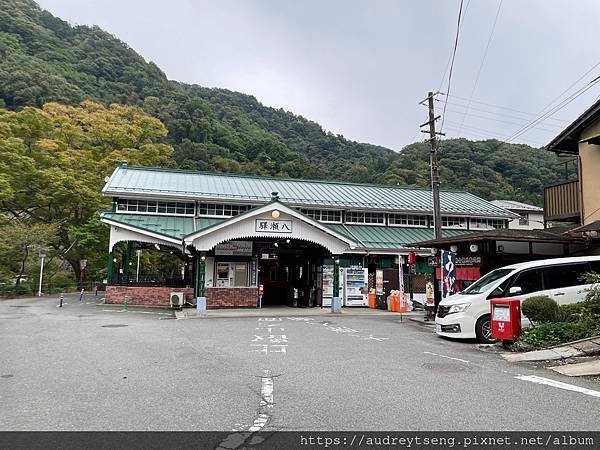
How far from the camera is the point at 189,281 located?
1021 inches

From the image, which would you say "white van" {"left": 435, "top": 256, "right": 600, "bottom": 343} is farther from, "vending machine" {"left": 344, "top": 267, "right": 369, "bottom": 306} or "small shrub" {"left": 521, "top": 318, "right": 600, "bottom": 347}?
"vending machine" {"left": 344, "top": 267, "right": 369, "bottom": 306}

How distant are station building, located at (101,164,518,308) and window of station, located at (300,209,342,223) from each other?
0.06 meters

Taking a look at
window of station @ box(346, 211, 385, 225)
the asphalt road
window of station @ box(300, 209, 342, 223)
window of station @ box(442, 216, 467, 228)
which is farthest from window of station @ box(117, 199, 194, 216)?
window of station @ box(442, 216, 467, 228)

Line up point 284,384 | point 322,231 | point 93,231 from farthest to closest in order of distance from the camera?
point 93,231 → point 322,231 → point 284,384

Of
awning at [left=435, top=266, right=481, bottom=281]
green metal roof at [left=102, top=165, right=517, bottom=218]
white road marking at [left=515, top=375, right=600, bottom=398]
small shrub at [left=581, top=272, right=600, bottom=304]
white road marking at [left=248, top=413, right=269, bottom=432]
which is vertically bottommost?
white road marking at [left=515, top=375, right=600, bottom=398]

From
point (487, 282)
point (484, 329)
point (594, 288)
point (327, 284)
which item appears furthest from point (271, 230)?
point (594, 288)

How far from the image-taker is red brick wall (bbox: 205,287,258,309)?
22312mm

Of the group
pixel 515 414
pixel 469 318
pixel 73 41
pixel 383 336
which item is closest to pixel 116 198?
pixel 383 336

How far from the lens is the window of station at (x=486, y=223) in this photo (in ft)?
104

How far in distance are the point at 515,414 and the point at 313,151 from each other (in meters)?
77.6

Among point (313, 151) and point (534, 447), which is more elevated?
point (313, 151)

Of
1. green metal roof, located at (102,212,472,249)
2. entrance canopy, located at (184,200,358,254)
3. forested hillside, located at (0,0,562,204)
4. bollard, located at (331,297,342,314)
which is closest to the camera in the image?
entrance canopy, located at (184,200,358,254)

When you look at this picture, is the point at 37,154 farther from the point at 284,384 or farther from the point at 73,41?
the point at 73,41

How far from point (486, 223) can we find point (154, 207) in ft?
71.0
